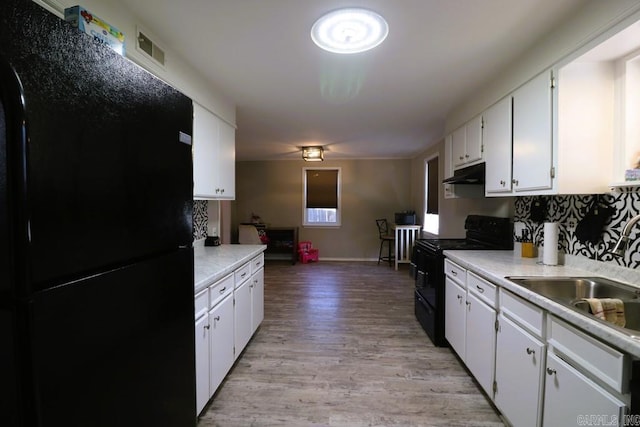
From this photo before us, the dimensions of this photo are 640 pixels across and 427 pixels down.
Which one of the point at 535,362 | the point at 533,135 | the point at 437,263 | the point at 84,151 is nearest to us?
the point at 84,151

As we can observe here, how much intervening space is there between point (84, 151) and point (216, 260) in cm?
168

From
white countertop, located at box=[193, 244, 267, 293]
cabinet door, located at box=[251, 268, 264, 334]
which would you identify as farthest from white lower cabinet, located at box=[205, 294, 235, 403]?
cabinet door, located at box=[251, 268, 264, 334]

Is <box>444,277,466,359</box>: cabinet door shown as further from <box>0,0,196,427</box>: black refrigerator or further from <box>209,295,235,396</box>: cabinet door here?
<box>0,0,196,427</box>: black refrigerator

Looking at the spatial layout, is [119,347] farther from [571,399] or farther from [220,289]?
[571,399]

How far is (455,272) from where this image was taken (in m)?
2.39

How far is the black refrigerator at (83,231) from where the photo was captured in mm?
535

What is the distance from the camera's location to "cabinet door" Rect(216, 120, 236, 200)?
2.66 metres

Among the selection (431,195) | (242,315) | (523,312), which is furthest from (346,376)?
(431,195)

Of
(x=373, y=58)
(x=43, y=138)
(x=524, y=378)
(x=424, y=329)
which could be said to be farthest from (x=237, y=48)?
(x=424, y=329)

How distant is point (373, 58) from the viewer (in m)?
2.04

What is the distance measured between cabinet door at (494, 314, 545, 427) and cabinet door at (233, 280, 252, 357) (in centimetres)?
179

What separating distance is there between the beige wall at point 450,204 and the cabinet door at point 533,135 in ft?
2.80

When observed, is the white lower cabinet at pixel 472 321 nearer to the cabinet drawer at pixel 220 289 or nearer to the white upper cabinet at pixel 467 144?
the white upper cabinet at pixel 467 144

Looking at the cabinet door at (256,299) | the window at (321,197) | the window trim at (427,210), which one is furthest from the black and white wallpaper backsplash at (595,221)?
the window at (321,197)
